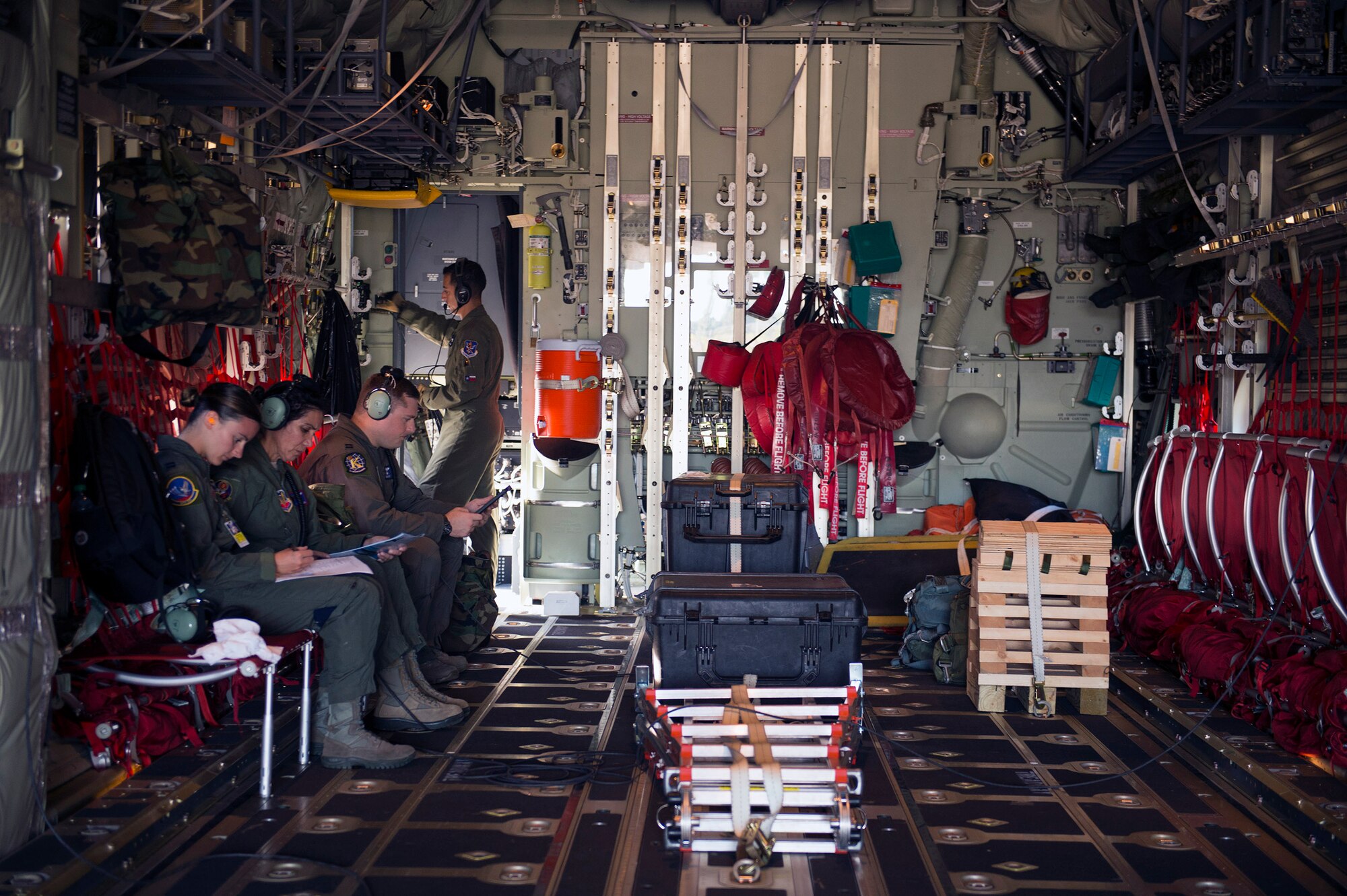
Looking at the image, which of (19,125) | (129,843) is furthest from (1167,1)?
(129,843)

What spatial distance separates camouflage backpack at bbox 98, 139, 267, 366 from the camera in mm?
4832

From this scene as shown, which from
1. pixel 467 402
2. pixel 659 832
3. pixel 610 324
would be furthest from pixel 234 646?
pixel 610 324

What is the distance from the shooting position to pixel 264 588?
4566 millimetres

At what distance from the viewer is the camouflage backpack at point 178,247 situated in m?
4.83

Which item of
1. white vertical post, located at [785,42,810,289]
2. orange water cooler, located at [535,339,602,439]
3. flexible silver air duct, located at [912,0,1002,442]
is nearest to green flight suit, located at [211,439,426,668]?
orange water cooler, located at [535,339,602,439]

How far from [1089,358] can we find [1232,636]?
3333 millimetres

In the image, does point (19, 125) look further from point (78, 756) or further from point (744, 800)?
point (744, 800)

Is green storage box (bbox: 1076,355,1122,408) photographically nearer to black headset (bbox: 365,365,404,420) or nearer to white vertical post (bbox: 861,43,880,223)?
white vertical post (bbox: 861,43,880,223)

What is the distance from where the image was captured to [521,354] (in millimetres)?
8703

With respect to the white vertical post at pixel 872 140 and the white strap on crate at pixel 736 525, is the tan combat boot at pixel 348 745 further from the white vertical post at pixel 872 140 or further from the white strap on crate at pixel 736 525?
the white vertical post at pixel 872 140

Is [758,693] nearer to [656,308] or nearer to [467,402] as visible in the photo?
[467,402]

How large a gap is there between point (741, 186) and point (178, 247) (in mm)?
4558

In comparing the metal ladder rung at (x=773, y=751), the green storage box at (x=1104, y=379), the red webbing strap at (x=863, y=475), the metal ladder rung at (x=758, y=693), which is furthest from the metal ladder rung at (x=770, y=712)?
the green storage box at (x=1104, y=379)

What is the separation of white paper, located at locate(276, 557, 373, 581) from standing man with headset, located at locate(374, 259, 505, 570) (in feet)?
9.73
